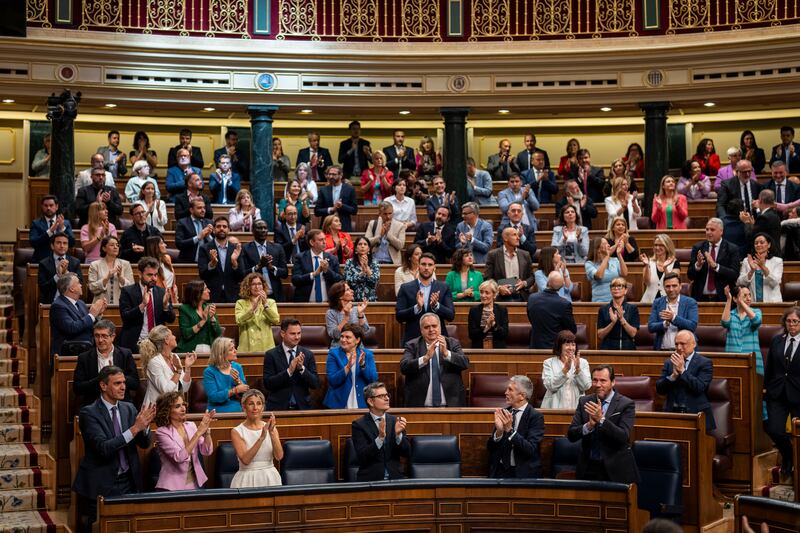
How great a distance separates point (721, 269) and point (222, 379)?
13.3ft

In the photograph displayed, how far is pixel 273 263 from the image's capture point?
9812 millimetres

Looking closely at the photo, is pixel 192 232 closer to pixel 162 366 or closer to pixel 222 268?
pixel 222 268

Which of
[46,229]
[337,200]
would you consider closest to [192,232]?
[46,229]

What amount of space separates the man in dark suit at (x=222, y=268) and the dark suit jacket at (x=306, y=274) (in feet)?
1.44

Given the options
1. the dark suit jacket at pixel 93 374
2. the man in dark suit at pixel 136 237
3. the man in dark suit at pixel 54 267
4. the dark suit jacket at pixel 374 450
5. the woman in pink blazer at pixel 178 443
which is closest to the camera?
the woman in pink blazer at pixel 178 443

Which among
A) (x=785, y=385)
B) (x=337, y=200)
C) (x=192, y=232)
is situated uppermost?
(x=337, y=200)

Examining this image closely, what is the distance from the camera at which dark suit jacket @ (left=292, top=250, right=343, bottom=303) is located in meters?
9.66

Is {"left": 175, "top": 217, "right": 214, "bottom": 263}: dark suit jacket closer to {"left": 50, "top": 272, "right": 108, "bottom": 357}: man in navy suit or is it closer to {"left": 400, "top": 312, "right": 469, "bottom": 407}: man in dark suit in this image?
{"left": 50, "top": 272, "right": 108, "bottom": 357}: man in navy suit

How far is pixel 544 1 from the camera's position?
14.2m

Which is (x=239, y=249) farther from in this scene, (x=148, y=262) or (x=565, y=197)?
(x=565, y=197)

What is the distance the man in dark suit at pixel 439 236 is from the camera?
34.3 ft

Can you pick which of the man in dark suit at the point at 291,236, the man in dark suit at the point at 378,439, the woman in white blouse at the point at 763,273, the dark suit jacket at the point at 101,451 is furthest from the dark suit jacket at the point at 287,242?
the woman in white blouse at the point at 763,273

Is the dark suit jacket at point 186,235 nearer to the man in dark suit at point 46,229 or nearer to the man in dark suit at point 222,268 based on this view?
the man in dark suit at point 222,268

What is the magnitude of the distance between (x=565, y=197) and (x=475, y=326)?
10.6 ft
